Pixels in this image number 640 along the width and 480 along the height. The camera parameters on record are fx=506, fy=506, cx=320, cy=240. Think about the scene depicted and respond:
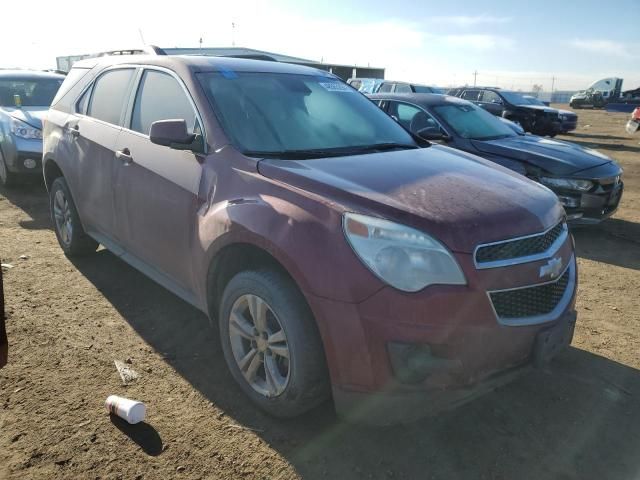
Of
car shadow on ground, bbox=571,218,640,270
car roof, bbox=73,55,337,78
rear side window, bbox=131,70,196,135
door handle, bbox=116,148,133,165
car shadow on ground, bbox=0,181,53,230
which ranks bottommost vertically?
car shadow on ground, bbox=571,218,640,270

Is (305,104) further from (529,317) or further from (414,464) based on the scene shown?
(414,464)

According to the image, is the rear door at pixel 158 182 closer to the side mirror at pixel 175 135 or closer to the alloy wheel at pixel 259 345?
the side mirror at pixel 175 135

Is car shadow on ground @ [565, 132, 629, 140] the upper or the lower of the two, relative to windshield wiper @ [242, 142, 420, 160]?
lower

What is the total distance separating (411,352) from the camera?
2.11 metres

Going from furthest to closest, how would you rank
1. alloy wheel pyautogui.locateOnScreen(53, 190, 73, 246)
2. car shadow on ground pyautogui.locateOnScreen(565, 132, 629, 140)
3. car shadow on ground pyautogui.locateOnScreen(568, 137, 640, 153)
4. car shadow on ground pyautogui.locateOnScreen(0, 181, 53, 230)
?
car shadow on ground pyautogui.locateOnScreen(565, 132, 629, 140) < car shadow on ground pyautogui.locateOnScreen(568, 137, 640, 153) < car shadow on ground pyautogui.locateOnScreen(0, 181, 53, 230) < alloy wheel pyautogui.locateOnScreen(53, 190, 73, 246)

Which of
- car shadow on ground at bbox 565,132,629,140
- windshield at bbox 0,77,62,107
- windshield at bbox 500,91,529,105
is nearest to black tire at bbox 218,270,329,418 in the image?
windshield at bbox 0,77,62,107

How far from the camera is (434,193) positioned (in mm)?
2477

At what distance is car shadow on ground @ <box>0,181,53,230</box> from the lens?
6281 mm

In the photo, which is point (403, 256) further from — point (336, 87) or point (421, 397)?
point (336, 87)

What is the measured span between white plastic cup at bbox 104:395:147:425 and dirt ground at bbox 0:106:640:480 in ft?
0.18

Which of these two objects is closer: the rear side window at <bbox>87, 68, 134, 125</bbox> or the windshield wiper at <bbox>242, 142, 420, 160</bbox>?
the windshield wiper at <bbox>242, 142, 420, 160</bbox>

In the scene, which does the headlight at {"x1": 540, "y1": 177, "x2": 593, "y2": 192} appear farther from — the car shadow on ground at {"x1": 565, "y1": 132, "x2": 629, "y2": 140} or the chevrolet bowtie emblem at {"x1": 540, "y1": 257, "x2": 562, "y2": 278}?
the car shadow on ground at {"x1": 565, "y1": 132, "x2": 629, "y2": 140}

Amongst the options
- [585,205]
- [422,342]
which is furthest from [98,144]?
[585,205]

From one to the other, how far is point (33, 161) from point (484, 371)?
7360mm
